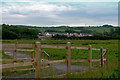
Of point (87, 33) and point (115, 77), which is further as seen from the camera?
point (87, 33)

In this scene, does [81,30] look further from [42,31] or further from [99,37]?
[42,31]

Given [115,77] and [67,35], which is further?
[67,35]

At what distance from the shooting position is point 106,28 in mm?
93000

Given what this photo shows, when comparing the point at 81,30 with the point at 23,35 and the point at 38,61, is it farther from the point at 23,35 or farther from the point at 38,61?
the point at 38,61

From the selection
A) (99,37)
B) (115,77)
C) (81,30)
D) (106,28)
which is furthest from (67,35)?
(115,77)

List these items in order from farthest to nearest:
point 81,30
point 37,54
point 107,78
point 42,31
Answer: point 81,30 → point 42,31 → point 107,78 → point 37,54

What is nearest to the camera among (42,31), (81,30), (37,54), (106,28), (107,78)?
(37,54)

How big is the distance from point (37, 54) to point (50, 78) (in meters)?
0.99

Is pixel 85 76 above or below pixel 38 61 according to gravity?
below

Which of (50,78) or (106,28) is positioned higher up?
(106,28)

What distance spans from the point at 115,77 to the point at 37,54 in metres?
3.25

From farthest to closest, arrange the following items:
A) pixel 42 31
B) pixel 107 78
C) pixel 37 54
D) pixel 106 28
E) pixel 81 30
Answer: pixel 106 28
pixel 81 30
pixel 42 31
pixel 107 78
pixel 37 54

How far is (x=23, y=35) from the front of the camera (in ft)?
232

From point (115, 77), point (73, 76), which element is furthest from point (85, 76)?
point (115, 77)
